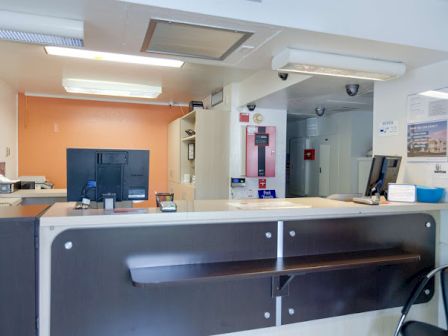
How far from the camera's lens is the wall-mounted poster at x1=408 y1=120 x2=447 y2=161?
2.38 m

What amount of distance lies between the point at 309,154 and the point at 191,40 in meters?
4.24

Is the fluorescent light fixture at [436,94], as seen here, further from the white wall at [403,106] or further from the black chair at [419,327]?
the black chair at [419,327]

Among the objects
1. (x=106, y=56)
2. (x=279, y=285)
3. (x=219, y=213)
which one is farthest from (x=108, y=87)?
(x=279, y=285)

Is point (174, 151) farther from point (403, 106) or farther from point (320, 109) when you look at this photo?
point (403, 106)

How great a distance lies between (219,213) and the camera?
1.86 meters

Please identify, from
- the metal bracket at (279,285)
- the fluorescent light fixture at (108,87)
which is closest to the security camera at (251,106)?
the fluorescent light fixture at (108,87)

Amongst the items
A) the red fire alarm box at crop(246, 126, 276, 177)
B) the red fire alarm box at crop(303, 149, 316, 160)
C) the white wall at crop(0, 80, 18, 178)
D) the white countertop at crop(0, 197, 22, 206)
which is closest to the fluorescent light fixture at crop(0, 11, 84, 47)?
the white countertop at crop(0, 197, 22, 206)

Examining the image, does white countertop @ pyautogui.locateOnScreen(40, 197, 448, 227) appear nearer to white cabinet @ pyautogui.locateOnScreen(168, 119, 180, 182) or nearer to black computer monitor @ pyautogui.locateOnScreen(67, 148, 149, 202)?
black computer monitor @ pyautogui.locateOnScreen(67, 148, 149, 202)

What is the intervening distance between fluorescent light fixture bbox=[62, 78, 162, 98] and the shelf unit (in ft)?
11.1

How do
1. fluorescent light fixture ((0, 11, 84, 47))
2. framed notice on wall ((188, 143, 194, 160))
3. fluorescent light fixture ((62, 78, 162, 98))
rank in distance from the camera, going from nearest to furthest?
fluorescent light fixture ((0, 11, 84, 47)) → fluorescent light fixture ((62, 78, 162, 98)) → framed notice on wall ((188, 143, 194, 160))

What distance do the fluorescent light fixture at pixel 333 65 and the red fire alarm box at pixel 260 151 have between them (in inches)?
83.4

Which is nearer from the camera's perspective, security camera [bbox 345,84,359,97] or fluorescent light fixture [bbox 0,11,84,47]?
fluorescent light fixture [bbox 0,11,84,47]

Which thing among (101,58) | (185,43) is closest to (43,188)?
(101,58)

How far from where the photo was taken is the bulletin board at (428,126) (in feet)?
7.82
